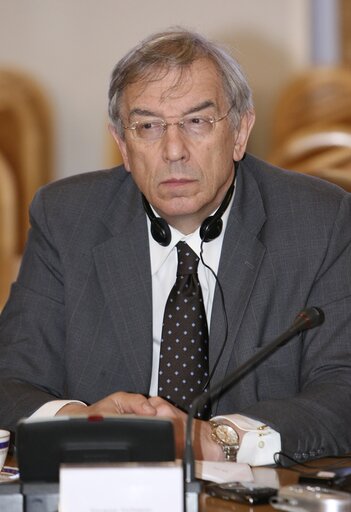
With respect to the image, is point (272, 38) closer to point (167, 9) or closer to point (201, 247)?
point (167, 9)

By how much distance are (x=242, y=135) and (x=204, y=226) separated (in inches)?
10.0

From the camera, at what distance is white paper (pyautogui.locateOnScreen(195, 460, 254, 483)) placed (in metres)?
1.96

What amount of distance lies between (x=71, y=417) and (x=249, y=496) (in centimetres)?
33

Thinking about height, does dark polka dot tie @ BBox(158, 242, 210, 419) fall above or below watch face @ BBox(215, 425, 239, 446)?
above

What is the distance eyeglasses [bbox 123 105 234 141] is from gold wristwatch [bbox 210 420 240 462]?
71 cm

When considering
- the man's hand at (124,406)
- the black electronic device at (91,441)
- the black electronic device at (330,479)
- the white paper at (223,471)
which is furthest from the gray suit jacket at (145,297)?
the black electronic device at (91,441)

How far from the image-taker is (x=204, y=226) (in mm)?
2691

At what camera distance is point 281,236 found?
8.80 ft

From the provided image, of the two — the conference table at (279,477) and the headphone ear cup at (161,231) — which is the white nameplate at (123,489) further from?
the headphone ear cup at (161,231)

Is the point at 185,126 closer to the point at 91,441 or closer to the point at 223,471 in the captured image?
the point at 223,471

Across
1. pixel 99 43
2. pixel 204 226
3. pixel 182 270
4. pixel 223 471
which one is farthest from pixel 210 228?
pixel 99 43

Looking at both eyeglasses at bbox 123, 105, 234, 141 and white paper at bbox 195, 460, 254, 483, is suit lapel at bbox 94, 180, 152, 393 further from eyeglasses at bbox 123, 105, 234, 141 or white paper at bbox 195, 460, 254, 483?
white paper at bbox 195, 460, 254, 483

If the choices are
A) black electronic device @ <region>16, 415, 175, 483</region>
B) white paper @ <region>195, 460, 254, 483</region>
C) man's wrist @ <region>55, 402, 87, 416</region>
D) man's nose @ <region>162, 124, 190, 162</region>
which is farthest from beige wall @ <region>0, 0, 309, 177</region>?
black electronic device @ <region>16, 415, 175, 483</region>

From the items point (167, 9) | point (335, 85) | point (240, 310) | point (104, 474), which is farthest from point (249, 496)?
point (167, 9)
